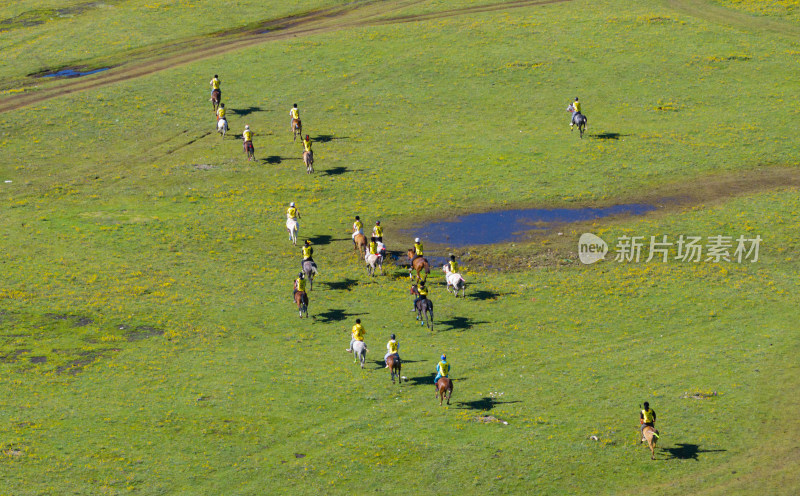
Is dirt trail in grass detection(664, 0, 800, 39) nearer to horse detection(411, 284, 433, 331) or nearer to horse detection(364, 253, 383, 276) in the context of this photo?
horse detection(364, 253, 383, 276)

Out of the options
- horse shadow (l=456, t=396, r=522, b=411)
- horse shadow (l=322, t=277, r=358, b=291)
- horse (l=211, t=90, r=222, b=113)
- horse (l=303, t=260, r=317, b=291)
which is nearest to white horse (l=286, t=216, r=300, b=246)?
horse shadow (l=322, t=277, r=358, b=291)

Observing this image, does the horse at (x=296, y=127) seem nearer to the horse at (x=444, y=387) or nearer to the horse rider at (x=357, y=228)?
the horse rider at (x=357, y=228)

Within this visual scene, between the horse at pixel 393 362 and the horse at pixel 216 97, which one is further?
the horse at pixel 216 97

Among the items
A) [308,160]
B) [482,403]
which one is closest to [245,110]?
[308,160]

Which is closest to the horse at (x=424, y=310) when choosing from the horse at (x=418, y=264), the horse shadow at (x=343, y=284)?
the horse at (x=418, y=264)

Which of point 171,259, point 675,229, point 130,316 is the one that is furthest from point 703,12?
point 130,316
